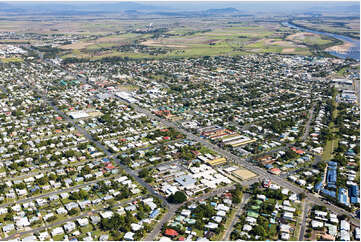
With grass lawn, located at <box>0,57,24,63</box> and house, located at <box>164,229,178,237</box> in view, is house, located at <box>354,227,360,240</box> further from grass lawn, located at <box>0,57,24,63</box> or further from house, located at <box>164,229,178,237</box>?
grass lawn, located at <box>0,57,24,63</box>

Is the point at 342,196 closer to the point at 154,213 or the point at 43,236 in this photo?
the point at 154,213

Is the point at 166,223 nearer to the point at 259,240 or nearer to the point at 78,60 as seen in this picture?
the point at 259,240

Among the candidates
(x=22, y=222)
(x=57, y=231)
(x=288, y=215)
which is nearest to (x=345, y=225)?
(x=288, y=215)

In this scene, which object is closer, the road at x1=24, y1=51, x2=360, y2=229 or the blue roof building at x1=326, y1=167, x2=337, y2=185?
the road at x1=24, y1=51, x2=360, y2=229

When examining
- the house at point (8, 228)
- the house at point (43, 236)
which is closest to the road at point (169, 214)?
the house at point (43, 236)

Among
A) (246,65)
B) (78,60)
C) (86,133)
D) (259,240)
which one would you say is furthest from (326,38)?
(259,240)

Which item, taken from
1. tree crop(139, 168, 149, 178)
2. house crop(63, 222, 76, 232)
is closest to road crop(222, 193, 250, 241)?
tree crop(139, 168, 149, 178)

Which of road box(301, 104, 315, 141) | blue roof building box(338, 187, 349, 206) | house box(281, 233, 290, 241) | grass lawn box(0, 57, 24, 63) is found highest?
grass lawn box(0, 57, 24, 63)

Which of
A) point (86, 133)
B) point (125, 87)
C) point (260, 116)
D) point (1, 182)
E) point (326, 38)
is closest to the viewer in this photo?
point (1, 182)
